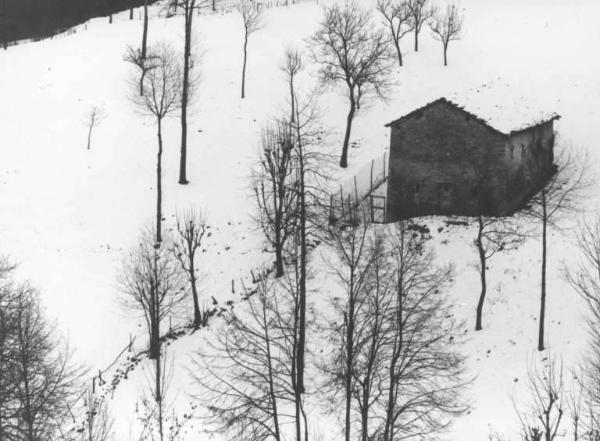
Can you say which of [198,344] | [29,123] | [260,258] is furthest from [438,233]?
[29,123]

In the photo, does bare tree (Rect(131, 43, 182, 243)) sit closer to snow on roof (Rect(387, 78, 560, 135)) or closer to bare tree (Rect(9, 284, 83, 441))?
bare tree (Rect(9, 284, 83, 441))

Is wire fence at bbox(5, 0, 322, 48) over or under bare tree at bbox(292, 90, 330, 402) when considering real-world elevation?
over

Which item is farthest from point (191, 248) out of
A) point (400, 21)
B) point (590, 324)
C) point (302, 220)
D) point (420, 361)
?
point (400, 21)

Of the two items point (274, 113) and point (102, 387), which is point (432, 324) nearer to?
point (102, 387)

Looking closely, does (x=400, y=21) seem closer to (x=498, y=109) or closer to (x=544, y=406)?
(x=498, y=109)

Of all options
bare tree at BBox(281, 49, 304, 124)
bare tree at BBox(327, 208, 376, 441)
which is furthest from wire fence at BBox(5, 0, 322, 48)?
bare tree at BBox(327, 208, 376, 441)

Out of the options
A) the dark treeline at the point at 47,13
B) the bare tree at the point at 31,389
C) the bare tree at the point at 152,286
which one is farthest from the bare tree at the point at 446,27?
the bare tree at the point at 31,389
